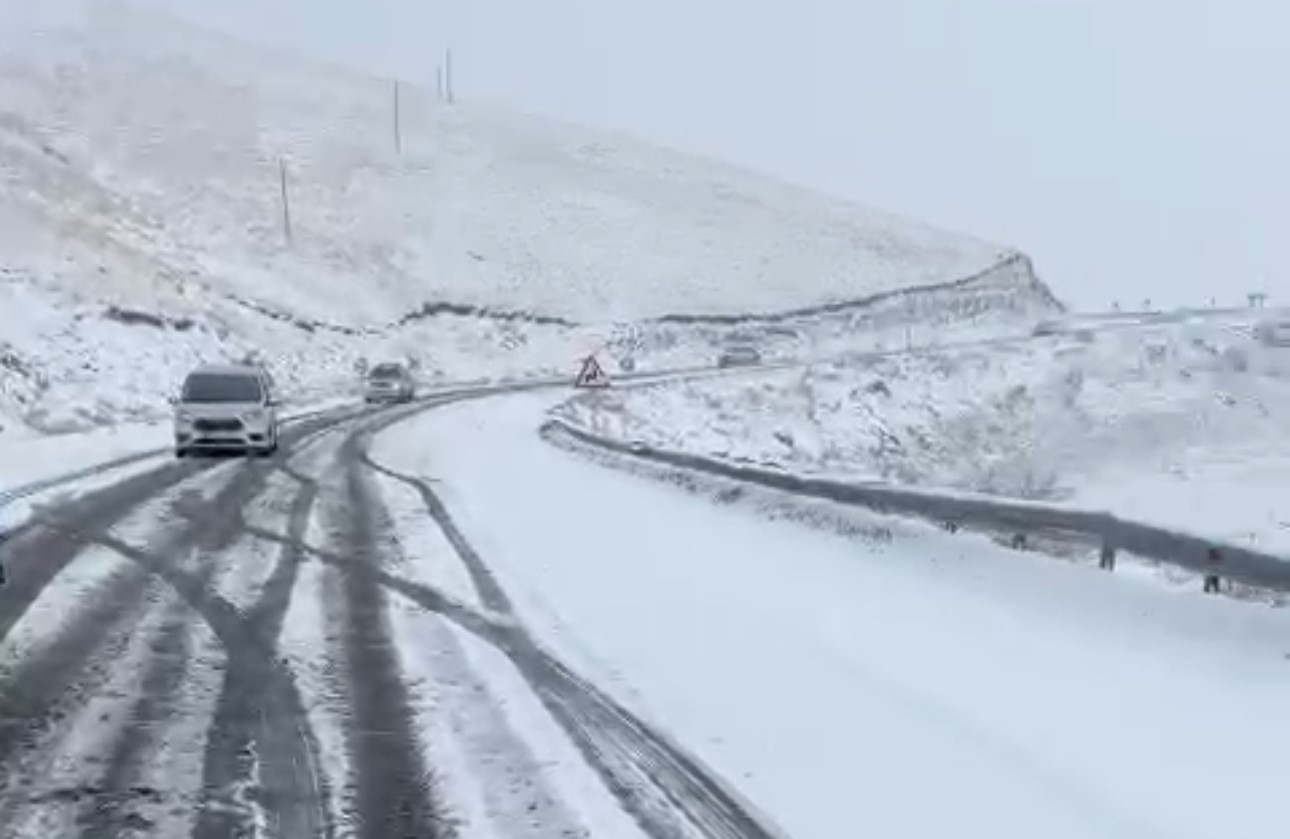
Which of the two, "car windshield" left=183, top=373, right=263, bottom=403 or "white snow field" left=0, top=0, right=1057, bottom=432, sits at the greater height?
"white snow field" left=0, top=0, right=1057, bottom=432

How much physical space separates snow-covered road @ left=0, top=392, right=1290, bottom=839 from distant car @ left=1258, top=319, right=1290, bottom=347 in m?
48.3

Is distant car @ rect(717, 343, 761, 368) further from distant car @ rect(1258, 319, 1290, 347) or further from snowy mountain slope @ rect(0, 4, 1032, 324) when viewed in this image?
distant car @ rect(1258, 319, 1290, 347)

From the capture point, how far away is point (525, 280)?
101 meters

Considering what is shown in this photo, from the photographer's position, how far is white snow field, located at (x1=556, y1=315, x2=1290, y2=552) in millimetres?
44531

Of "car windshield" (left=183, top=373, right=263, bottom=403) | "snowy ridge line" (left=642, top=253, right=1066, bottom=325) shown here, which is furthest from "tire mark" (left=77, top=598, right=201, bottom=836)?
"snowy ridge line" (left=642, top=253, right=1066, bottom=325)

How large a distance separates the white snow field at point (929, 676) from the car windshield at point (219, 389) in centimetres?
1582

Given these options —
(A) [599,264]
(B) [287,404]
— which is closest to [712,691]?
(B) [287,404]

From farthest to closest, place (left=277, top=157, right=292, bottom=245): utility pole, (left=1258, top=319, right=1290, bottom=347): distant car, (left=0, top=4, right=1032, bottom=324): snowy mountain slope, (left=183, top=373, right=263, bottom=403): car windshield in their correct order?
(left=277, top=157, right=292, bottom=245): utility pole
(left=0, top=4, right=1032, bottom=324): snowy mountain slope
(left=1258, top=319, right=1290, bottom=347): distant car
(left=183, top=373, right=263, bottom=403): car windshield

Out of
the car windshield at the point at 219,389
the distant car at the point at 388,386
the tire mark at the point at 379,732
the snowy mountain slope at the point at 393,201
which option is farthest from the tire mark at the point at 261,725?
the snowy mountain slope at the point at 393,201

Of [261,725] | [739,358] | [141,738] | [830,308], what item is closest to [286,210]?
[739,358]

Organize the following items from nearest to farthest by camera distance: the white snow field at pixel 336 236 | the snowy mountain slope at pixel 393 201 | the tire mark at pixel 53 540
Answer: the tire mark at pixel 53 540
the white snow field at pixel 336 236
the snowy mountain slope at pixel 393 201

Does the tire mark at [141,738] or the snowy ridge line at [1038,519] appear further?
the snowy ridge line at [1038,519]

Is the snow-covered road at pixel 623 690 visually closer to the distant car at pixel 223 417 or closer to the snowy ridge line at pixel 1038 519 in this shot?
the snowy ridge line at pixel 1038 519

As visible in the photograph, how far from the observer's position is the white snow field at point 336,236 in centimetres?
6431
